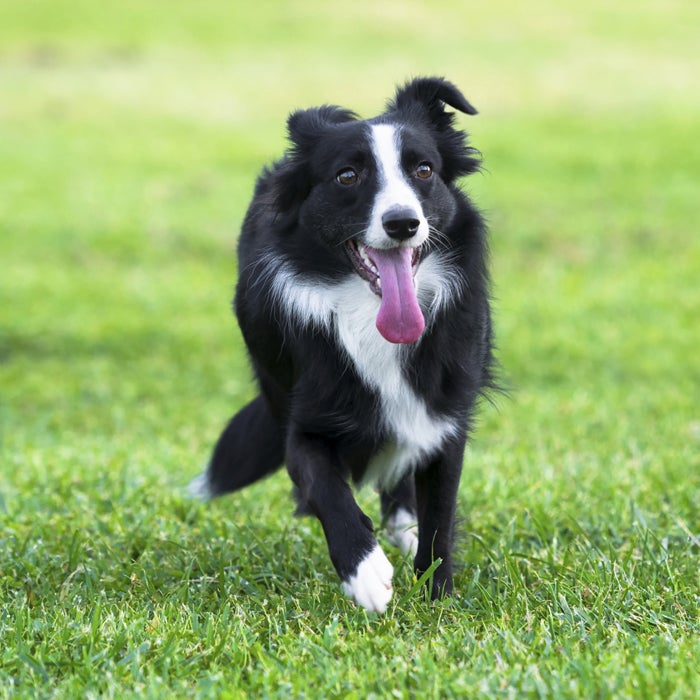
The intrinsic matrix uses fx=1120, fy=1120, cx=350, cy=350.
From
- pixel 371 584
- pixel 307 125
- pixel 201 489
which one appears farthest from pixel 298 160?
pixel 201 489

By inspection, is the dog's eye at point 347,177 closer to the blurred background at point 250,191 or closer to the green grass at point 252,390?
the green grass at point 252,390

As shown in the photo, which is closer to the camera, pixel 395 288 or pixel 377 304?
pixel 395 288

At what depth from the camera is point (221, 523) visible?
501 centimetres

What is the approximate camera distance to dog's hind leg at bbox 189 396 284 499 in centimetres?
492

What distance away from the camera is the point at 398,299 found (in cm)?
384

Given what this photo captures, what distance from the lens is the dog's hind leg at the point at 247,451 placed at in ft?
16.1

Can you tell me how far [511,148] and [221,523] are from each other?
14673mm

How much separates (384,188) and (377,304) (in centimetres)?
43

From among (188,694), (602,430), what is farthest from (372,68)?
(188,694)

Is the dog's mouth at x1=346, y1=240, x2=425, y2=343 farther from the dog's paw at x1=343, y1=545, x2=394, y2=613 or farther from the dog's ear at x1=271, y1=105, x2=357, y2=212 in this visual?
the dog's paw at x1=343, y1=545, x2=394, y2=613

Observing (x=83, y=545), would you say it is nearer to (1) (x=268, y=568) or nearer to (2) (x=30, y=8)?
(1) (x=268, y=568)

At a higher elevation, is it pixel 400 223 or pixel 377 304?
pixel 400 223

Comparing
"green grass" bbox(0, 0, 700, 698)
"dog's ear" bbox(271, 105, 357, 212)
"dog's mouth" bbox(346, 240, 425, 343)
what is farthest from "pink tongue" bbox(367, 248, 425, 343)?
"green grass" bbox(0, 0, 700, 698)

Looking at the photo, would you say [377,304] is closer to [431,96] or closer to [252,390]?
[431,96]
